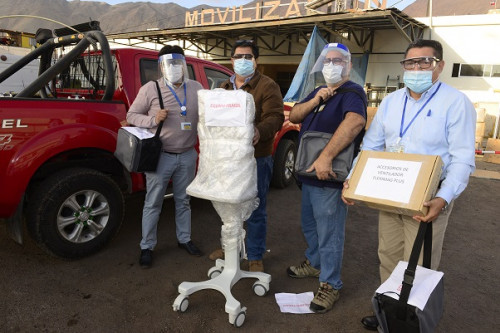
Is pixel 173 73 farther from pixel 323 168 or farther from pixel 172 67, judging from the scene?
pixel 323 168

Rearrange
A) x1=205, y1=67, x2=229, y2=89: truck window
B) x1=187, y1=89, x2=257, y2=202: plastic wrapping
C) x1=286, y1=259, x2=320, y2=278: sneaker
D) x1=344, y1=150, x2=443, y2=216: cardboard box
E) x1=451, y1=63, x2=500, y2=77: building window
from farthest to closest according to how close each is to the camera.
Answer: x1=451, y1=63, x2=500, y2=77: building window → x1=205, y1=67, x2=229, y2=89: truck window → x1=286, y1=259, x2=320, y2=278: sneaker → x1=187, y1=89, x2=257, y2=202: plastic wrapping → x1=344, y1=150, x2=443, y2=216: cardboard box

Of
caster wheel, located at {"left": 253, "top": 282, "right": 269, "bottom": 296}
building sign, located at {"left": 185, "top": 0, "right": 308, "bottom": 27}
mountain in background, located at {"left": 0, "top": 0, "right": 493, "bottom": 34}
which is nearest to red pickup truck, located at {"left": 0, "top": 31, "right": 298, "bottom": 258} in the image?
caster wheel, located at {"left": 253, "top": 282, "right": 269, "bottom": 296}

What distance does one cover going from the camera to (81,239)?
125 inches

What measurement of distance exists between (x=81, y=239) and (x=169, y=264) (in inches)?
32.1

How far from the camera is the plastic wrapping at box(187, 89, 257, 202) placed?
2.25 metres

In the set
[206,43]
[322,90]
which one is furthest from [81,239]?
[206,43]

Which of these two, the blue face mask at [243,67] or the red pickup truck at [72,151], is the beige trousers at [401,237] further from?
the red pickup truck at [72,151]

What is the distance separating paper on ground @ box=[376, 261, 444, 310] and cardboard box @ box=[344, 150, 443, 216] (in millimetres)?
356

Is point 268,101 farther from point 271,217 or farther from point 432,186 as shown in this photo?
point 271,217

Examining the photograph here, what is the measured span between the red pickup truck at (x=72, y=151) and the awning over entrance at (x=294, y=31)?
9.13 meters

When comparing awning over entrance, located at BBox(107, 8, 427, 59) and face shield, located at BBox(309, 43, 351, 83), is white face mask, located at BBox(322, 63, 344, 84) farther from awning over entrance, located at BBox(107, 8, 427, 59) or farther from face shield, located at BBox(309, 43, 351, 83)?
awning over entrance, located at BBox(107, 8, 427, 59)

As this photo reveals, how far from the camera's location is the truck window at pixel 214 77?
171 inches

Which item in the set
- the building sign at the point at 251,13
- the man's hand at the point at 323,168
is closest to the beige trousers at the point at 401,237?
the man's hand at the point at 323,168

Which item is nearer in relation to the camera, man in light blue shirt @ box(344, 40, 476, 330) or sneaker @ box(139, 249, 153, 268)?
man in light blue shirt @ box(344, 40, 476, 330)
